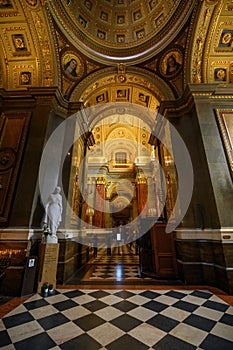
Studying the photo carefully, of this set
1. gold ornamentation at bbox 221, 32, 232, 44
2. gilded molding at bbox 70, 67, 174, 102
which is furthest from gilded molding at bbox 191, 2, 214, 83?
gilded molding at bbox 70, 67, 174, 102

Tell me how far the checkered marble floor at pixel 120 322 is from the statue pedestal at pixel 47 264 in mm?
342

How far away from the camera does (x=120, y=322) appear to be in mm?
2328

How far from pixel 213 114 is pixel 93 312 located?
5.88 metres

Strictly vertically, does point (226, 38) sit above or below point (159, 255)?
above

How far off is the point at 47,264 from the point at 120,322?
6.87 ft

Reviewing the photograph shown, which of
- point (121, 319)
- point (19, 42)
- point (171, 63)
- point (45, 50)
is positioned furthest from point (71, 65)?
point (121, 319)

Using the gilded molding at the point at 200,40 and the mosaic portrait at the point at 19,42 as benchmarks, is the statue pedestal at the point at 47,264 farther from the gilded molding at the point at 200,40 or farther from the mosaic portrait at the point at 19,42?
the gilded molding at the point at 200,40

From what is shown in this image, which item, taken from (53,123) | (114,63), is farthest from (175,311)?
(114,63)

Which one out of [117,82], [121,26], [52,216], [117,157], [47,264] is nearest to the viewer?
[47,264]

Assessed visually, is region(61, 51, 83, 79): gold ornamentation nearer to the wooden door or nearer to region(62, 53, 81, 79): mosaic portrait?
region(62, 53, 81, 79): mosaic portrait

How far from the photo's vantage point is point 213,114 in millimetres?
4879

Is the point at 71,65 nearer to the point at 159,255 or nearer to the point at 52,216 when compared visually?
the point at 52,216

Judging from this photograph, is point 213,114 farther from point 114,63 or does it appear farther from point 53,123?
point 53,123

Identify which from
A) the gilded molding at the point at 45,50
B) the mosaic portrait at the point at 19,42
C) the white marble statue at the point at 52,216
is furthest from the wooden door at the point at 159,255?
the mosaic portrait at the point at 19,42
